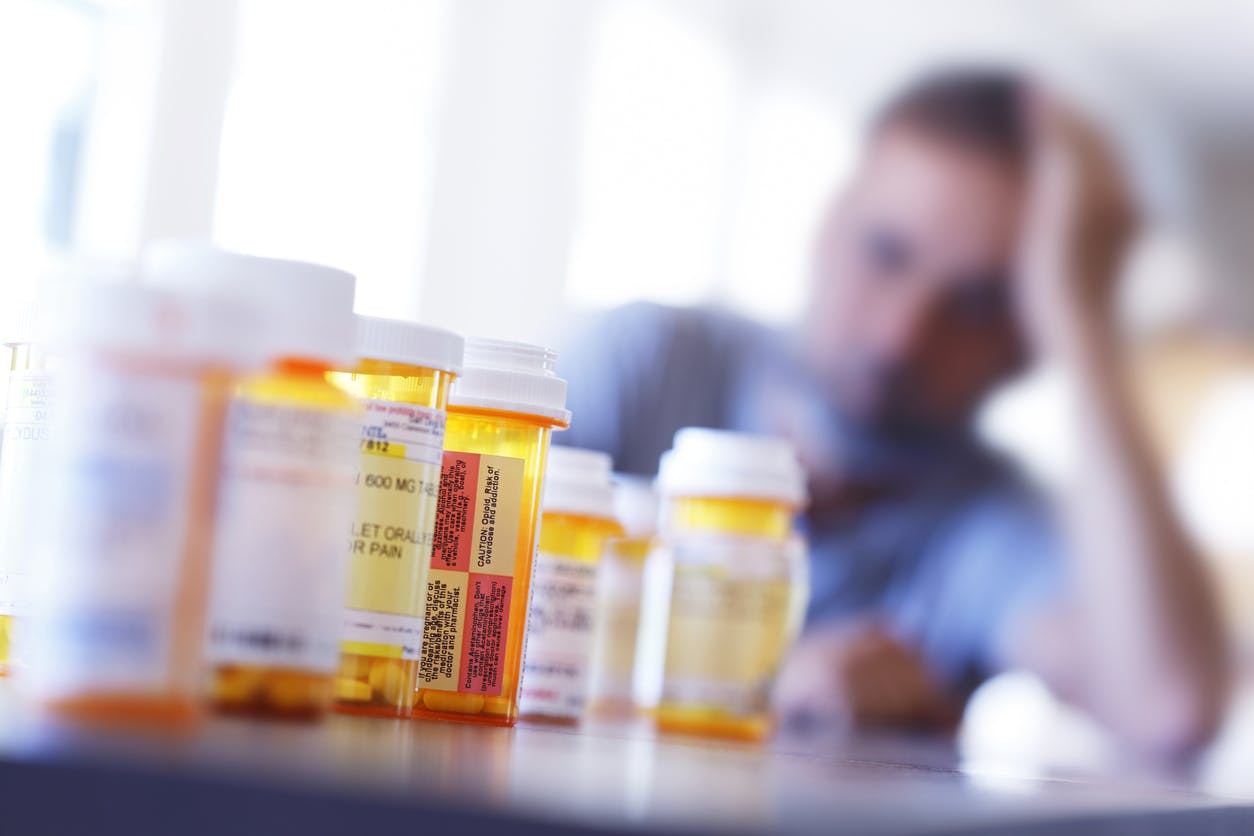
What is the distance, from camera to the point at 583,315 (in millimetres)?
2389

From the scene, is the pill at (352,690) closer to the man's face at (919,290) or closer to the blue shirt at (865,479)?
the blue shirt at (865,479)

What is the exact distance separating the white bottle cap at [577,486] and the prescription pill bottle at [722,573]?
15 cm

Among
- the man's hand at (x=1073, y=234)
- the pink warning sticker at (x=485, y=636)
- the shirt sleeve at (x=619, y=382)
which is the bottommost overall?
the pink warning sticker at (x=485, y=636)

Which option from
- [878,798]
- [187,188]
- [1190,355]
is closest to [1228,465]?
[1190,355]

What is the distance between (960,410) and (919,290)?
0.62 ft

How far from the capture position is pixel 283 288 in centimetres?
42

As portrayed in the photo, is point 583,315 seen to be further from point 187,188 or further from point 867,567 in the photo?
point 187,188

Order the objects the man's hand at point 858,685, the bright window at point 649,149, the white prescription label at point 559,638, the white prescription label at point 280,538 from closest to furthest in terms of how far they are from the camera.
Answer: the white prescription label at point 280,538, the white prescription label at point 559,638, the man's hand at point 858,685, the bright window at point 649,149

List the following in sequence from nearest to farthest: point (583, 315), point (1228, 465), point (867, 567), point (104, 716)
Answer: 1. point (104, 716)
2. point (1228, 465)
3. point (867, 567)
4. point (583, 315)

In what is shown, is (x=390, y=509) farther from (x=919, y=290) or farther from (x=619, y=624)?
(x=919, y=290)

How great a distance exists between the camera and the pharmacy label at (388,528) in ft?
1.69

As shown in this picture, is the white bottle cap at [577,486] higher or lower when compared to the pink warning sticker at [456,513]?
higher

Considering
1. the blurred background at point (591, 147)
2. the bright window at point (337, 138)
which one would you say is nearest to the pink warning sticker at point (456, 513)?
the blurred background at point (591, 147)

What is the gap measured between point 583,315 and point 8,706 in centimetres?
202
